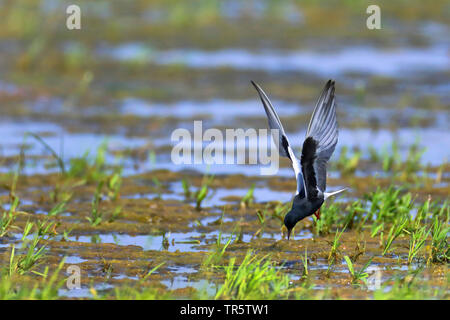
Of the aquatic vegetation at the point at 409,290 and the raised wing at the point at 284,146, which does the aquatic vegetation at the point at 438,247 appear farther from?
the raised wing at the point at 284,146

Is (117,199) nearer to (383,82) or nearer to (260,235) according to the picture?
(260,235)

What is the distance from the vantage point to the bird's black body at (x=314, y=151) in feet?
19.5

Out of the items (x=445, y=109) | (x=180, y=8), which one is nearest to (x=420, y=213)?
(x=445, y=109)

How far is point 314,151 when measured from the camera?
5.96 meters

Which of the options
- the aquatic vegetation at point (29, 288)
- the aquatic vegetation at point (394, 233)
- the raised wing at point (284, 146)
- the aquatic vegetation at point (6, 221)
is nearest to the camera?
the aquatic vegetation at point (29, 288)

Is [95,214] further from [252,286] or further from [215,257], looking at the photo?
[252,286]

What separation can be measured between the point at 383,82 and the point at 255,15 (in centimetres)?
596

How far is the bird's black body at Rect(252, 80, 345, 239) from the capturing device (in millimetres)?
5949

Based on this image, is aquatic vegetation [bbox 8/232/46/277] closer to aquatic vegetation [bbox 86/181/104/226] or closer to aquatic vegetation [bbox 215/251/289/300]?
aquatic vegetation [bbox 86/181/104/226]

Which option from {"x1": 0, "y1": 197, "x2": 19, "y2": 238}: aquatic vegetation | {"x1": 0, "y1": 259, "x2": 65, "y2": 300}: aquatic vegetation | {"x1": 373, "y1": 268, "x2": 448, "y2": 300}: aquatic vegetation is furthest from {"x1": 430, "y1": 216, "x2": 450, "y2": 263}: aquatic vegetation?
{"x1": 0, "y1": 197, "x2": 19, "y2": 238}: aquatic vegetation

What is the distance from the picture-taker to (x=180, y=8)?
1911 centimetres

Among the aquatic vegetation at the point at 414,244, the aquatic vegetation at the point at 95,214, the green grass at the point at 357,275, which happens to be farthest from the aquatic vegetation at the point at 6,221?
the aquatic vegetation at the point at 414,244

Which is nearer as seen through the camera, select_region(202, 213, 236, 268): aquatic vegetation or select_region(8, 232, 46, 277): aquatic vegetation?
select_region(8, 232, 46, 277): aquatic vegetation

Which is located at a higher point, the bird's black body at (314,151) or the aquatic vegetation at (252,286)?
the bird's black body at (314,151)
